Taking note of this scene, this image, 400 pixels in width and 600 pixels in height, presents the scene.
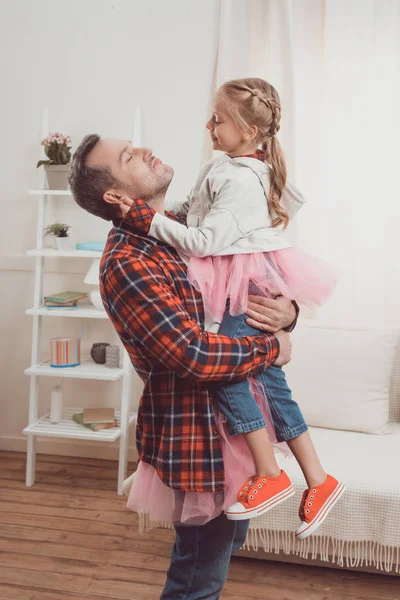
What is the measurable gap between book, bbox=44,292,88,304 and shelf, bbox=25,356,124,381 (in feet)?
1.14

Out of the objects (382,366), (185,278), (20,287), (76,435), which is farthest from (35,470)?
(185,278)

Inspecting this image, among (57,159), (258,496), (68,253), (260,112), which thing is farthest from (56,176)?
(258,496)

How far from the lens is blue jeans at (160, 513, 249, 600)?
4.84 ft

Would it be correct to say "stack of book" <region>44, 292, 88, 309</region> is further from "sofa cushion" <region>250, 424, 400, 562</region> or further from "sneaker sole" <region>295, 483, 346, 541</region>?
"sneaker sole" <region>295, 483, 346, 541</region>

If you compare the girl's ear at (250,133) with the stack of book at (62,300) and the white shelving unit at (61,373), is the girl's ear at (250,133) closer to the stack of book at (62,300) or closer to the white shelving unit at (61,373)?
the white shelving unit at (61,373)

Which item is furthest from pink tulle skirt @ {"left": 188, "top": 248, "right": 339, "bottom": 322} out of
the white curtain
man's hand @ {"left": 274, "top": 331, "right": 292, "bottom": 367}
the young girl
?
the white curtain

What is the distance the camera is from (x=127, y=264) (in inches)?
53.5

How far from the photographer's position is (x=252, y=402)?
1.45 meters

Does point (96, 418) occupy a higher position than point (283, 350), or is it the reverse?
point (283, 350)

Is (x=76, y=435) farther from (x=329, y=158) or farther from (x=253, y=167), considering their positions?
(x=253, y=167)

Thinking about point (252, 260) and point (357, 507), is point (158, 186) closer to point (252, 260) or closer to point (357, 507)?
point (252, 260)

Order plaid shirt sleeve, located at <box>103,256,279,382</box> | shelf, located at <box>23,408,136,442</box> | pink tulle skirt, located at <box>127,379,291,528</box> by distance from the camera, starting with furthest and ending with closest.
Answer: shelf, located at <box>23,408,136,442</box> < pink tulle skirt, located at <box>127,379,291,528</box> < plaid shirt sleeve, located at <box>103,256,279,382</box>

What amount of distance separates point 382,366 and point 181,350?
189cm

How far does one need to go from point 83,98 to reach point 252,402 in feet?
8.81
